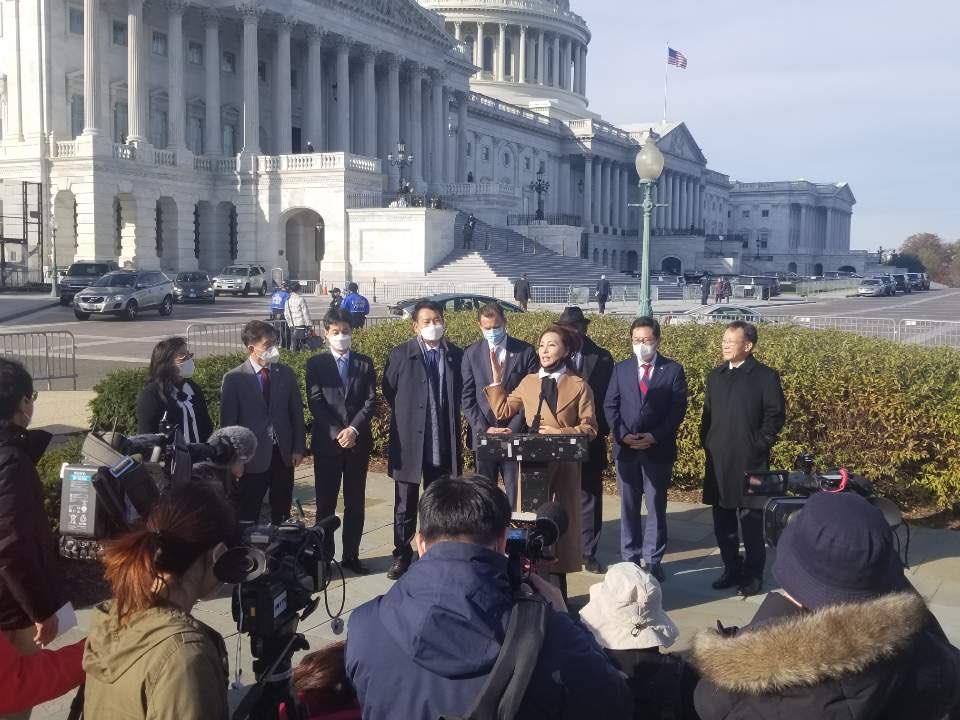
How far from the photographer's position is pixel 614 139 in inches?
4107

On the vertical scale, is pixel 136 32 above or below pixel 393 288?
above

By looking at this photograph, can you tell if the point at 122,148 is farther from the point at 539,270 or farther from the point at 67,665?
the point at 67,665

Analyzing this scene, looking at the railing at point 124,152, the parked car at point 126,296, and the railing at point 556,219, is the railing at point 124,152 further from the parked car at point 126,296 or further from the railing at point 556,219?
the railing at point 556,219

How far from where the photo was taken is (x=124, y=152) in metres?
46.3

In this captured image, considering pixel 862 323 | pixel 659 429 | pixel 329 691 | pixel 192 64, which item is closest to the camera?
pixel 329 691

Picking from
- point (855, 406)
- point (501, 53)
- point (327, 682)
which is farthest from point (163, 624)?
point (501, 53)

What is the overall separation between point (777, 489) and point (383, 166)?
2344 inches

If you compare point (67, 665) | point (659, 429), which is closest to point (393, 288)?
point (659, 429)

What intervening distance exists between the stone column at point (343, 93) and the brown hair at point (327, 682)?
56318 mm

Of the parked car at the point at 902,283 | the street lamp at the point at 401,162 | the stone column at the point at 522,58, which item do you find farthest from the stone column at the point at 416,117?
the parked car at the point at 902,283

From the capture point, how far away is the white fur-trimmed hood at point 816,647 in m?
2.61

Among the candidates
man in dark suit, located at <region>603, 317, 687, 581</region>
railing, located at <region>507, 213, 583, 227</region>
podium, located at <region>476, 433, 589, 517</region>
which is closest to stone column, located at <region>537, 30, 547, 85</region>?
railing, located at <region>507, 213, 583, 227</region>

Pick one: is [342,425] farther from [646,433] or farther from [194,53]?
[194,53]

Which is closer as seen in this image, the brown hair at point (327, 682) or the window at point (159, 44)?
the brown hair at point (327, 682)
